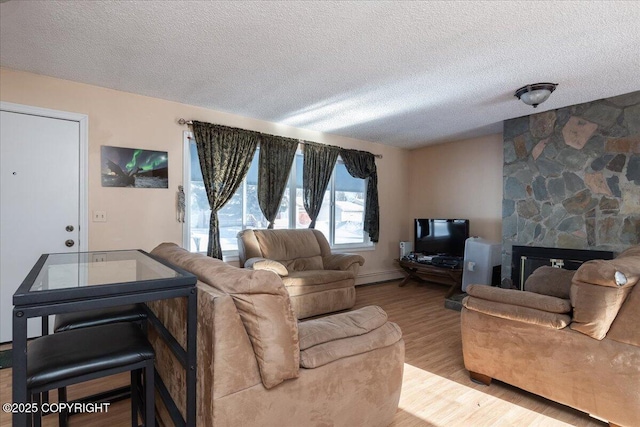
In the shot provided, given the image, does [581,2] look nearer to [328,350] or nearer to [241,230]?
[328,350]

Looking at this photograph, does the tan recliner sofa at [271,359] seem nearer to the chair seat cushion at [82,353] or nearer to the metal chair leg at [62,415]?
the chair seat cushion at [82,353]

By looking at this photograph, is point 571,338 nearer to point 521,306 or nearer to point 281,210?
point 521,306

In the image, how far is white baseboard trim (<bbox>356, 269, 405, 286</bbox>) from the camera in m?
5.52

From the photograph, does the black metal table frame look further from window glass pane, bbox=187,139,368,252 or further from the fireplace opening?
the fireplace opening

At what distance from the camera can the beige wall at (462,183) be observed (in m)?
5.13

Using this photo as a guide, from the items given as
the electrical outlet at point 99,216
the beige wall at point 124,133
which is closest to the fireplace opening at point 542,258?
the beige wall at point 124,133

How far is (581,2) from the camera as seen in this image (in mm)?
1924

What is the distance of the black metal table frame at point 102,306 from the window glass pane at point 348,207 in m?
4.13

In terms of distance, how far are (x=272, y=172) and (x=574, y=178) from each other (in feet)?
12.2

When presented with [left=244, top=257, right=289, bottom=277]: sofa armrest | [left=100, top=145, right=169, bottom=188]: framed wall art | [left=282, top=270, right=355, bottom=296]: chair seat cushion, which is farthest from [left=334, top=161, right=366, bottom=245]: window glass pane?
[left=100, top=145, right=169, bottom=188]: framed wall art

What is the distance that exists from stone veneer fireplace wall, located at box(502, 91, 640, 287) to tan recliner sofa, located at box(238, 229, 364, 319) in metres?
2.21

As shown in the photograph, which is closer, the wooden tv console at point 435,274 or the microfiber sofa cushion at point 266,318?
the microfiber sofa cushion at point 266,318

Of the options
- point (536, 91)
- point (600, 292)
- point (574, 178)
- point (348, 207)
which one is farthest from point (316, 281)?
point (574, 178)

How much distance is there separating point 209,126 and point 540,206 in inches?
168
